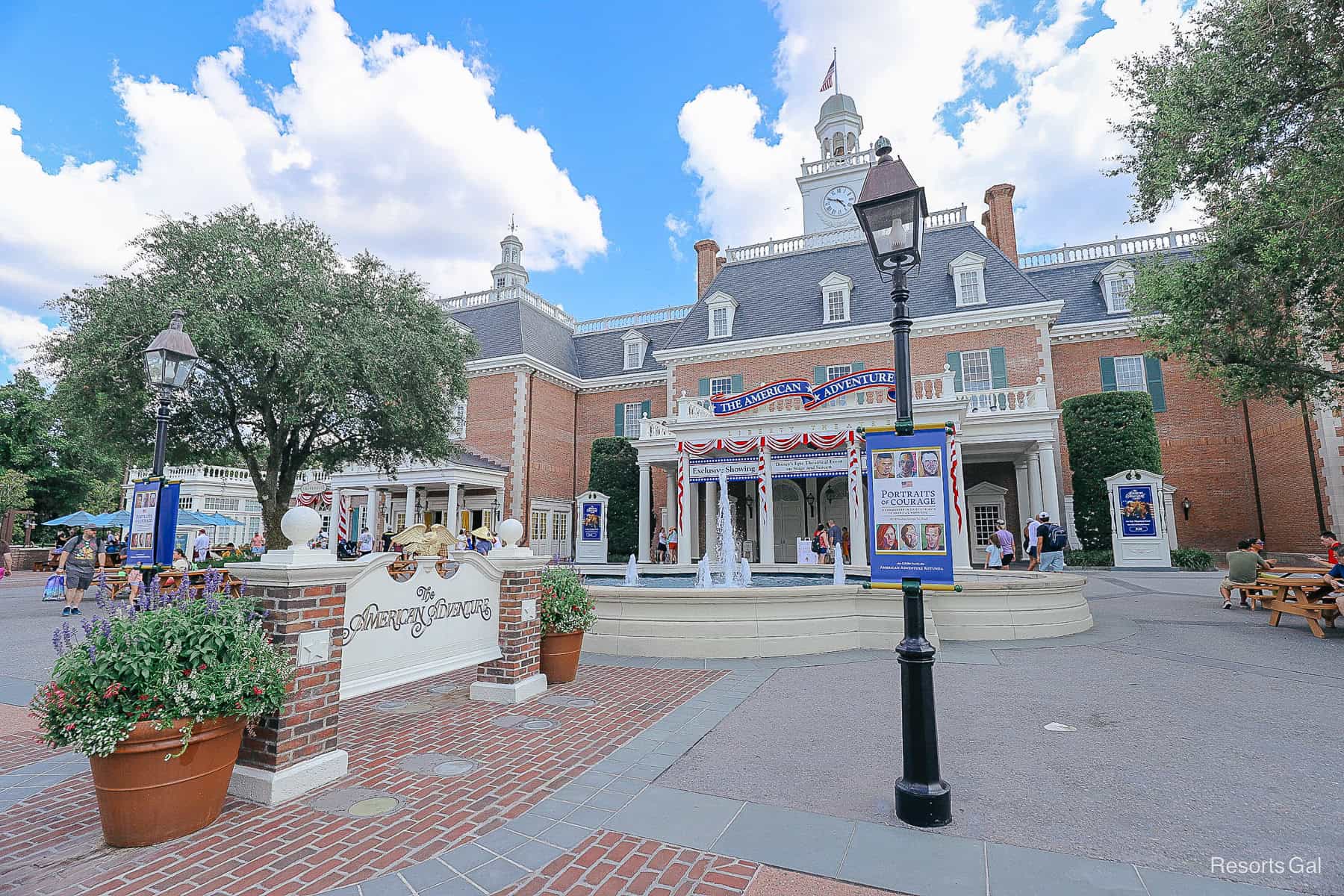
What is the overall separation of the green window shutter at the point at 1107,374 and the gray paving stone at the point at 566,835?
Result: 26.3 meters

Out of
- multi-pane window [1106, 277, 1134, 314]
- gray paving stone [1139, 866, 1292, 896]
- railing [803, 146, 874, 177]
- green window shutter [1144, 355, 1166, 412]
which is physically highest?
railing [803, 146, 874, 177]

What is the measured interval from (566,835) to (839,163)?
40150 millimetres

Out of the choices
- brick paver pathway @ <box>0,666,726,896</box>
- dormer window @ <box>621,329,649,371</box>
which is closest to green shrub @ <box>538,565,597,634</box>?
brick paver pathway @ <box>0,666,726,896</box>

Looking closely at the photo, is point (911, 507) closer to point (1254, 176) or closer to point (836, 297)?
point (1254, 176)

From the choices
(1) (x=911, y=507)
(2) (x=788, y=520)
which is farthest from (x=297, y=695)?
(2) (x=788, y=520)

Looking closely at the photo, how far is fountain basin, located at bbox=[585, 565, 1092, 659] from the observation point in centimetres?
866

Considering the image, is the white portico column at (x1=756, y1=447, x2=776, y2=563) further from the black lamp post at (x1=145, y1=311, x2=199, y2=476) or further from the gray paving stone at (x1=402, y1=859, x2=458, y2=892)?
the gray paving stone at (x1=402, y1=859, x2=458, y2=892)

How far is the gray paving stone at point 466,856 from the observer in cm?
331

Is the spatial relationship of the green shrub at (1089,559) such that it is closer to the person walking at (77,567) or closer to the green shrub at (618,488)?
the green shrub at (618,488)

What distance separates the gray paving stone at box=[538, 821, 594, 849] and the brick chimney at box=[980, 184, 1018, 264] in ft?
94.1

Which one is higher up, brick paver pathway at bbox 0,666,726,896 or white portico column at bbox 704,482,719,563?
white portico column at bbox 704,482,719,563

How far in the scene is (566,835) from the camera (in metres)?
3.67

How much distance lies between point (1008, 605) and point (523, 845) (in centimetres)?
832

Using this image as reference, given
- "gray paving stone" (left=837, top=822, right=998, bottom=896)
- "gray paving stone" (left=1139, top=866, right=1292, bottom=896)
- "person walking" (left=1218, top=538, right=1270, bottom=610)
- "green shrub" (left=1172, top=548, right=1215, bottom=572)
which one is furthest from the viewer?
"green shrub" (left=1172, top=548, right=1215, bottom=572)
